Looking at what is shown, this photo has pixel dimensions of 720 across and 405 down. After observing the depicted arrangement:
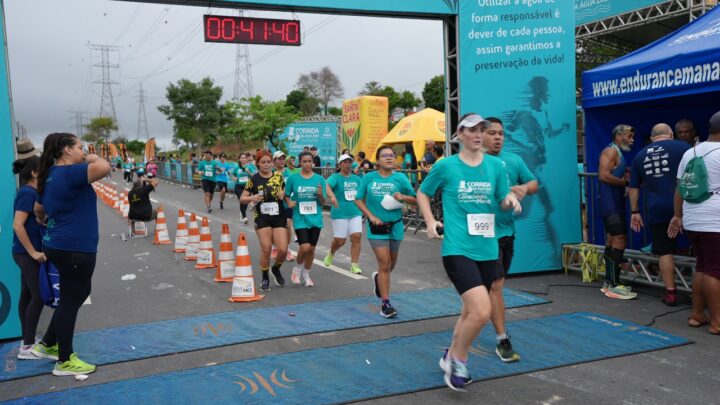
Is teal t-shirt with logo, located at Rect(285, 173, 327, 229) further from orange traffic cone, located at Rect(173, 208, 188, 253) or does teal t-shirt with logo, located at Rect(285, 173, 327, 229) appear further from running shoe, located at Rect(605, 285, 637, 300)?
orange traffic cone, located at Rect(173, 208, 188, 253)

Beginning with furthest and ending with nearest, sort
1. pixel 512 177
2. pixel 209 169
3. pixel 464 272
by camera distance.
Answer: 1. pixel 209 169
2. pixel 512 177
3. pixel 464 272

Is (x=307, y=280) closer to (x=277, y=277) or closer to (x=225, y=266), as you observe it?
(x=277, y=277)

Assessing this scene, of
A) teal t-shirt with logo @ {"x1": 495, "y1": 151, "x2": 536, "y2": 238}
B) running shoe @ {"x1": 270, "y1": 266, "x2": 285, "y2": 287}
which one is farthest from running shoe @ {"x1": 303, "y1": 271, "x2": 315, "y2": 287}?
teal t-shirt with logo @ {"x1": 495, "y1": 151, "x2": 536, "y2": 238}

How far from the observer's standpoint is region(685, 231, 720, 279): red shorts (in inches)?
225

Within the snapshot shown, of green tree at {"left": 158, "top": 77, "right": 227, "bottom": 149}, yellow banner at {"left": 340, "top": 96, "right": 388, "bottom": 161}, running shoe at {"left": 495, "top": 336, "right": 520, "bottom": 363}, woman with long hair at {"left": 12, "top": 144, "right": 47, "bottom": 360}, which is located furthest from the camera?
green tree at {"left": 158, "top": 77, "right": 227, "bottom": 149}

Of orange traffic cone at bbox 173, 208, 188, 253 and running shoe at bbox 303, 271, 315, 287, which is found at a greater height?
orange traffic cone at bbox 173, 208, 188, 253

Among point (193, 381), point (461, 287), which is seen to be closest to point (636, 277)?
point (461, 287)

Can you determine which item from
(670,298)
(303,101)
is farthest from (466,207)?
(303,101)

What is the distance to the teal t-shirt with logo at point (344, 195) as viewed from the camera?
883 cm

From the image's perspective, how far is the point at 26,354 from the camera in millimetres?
5578

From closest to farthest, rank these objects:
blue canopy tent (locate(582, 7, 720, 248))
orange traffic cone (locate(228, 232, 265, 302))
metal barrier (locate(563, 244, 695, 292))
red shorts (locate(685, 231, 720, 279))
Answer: red shorts (locate(685, 231, 720, 279)), blue canopy tent (locate(582, 7, 720, 248)), metal barrier (locate(563, 244, 695, 292)), orange traffic cone (locate(228, 232, 265, 302))

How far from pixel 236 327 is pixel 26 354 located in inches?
78.7

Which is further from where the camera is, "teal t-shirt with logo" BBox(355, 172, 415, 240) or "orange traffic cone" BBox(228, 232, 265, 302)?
"orange traffic cone" BBox(228, 232, 265, 302)

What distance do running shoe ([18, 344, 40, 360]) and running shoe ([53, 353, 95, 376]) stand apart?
64 cm
